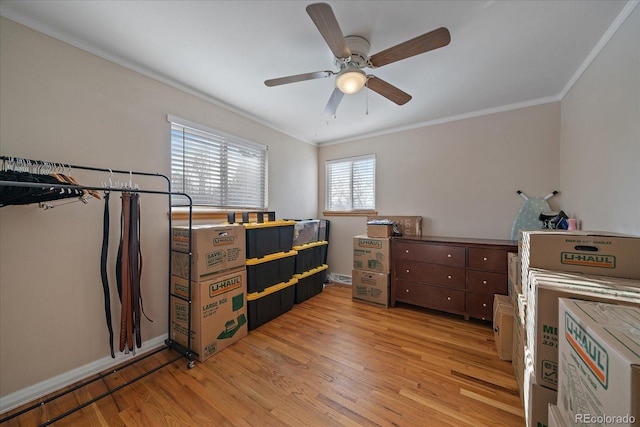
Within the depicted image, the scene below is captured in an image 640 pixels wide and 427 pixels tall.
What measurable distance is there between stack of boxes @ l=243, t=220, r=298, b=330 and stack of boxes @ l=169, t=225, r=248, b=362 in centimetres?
12

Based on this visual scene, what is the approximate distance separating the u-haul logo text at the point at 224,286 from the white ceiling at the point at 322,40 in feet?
6.20

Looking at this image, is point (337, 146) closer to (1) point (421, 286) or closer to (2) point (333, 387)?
(1) point (421, 286)

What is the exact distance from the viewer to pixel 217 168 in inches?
105

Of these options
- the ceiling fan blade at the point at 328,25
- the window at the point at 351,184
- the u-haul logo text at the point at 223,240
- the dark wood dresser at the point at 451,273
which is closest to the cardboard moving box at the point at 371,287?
the dark wood dresser at the point at 451,273

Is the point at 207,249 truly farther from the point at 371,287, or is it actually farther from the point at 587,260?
the point at 587,260

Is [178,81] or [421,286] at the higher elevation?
[178,81]

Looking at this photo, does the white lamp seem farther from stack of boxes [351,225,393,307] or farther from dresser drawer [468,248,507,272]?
dresser drawer [468,248,507,272]

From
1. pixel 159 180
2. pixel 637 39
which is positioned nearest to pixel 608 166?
pixel 637 39

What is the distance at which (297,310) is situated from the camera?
2842 mm

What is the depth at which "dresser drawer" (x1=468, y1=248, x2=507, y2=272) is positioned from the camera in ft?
7.65

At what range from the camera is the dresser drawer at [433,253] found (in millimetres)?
2555

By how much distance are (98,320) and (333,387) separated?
186cm

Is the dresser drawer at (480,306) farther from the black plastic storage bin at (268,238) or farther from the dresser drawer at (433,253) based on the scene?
the black plastic storage bin at (268,238)

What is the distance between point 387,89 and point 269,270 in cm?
212
